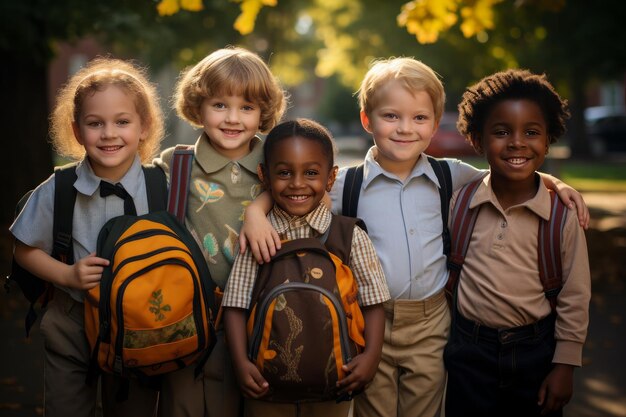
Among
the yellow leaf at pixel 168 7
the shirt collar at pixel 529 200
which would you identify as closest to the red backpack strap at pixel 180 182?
the shirt collar at pixel 529 200

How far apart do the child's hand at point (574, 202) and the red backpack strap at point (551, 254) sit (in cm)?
7

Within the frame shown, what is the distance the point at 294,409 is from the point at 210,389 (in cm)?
39

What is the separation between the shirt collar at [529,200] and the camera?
290 centimetres

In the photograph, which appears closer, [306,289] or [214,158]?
[306,289]

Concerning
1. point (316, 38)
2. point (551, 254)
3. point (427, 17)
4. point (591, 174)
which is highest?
point (316, 38)

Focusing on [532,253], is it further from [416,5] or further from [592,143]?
[592,143]

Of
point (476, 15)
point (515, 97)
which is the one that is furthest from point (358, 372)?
point (476, 15)

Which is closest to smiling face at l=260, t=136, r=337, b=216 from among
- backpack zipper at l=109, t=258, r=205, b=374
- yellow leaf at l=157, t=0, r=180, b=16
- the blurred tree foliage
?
backpack zipper at l=109, t=258, r=205, b=374

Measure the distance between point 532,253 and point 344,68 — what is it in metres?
Result: 18.6

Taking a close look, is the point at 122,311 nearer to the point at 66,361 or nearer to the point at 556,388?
the point at 66,361

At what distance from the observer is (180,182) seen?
2.96 m

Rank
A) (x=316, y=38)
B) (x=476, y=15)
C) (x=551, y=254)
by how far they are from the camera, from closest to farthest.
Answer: (x=551, y=254), (x=476, y=15), (x=316, y=38)

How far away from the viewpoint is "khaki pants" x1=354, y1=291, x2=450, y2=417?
2.98 m

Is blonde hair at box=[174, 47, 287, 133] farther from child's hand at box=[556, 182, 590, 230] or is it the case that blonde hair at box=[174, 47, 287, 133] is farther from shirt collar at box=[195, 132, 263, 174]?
child's hand at box=[556, 182, 590, 230]
